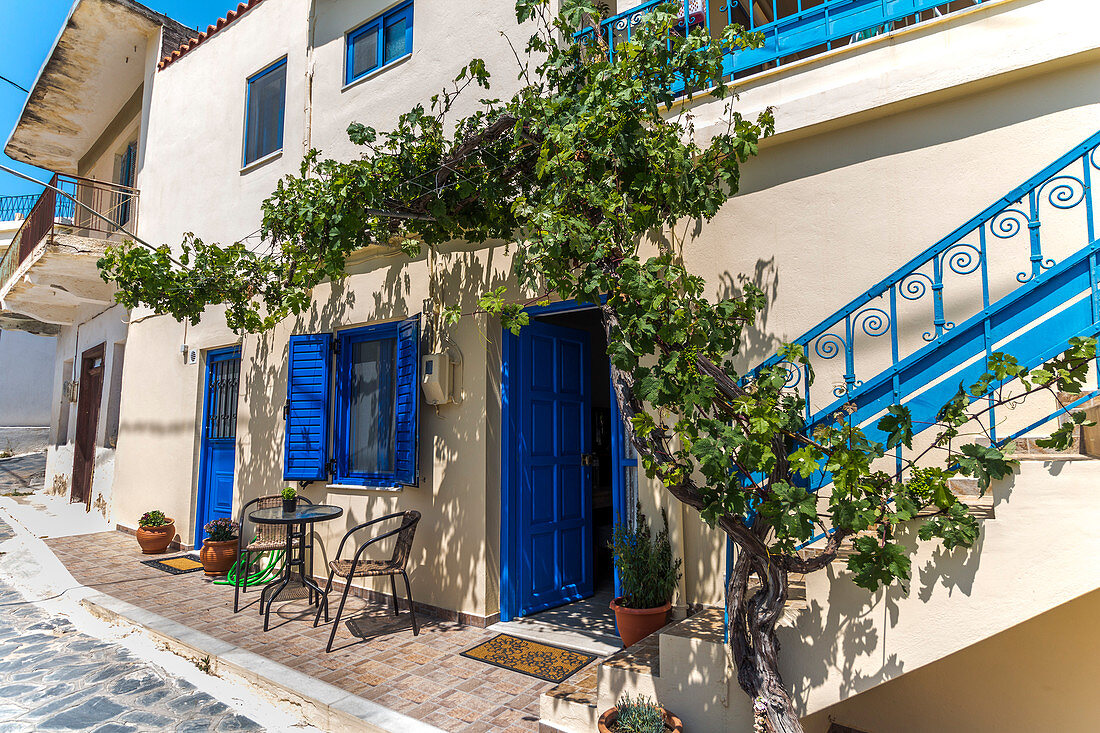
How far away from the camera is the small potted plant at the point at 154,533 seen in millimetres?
8203

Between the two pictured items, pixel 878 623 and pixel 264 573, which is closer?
pixel 878 623

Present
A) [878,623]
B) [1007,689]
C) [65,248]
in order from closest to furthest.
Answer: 1. [878,623]
2. [1007,689]
3. [65,248]

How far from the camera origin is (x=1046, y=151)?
3.56 metres

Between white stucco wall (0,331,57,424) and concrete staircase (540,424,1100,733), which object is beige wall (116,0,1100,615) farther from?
white stucco wall (0,331,57,424)

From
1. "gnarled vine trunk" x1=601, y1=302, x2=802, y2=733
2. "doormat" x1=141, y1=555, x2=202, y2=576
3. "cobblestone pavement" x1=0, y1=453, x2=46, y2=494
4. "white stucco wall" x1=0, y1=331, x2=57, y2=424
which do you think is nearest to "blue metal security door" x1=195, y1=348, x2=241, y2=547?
"doormat" x1=141, y1=555, x2=202, y2=576

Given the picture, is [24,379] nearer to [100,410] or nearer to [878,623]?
[100,410]

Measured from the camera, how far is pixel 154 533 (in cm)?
820

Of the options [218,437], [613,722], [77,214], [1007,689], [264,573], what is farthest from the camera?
[77,214]

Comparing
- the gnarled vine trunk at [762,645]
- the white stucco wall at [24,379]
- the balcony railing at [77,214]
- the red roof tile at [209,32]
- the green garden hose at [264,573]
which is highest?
the red roof tile at [209,32]

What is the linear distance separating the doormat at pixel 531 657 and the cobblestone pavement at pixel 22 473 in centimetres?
1560

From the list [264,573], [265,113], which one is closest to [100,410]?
[265,113]

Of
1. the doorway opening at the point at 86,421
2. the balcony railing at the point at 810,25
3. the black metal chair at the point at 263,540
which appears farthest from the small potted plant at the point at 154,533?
the balcony railing at the point at 810,25

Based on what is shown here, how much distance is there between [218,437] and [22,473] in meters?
13.8

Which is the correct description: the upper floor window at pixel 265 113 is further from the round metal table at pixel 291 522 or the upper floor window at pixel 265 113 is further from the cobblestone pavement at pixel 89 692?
the cobblestone pavement at pixel 89 692
